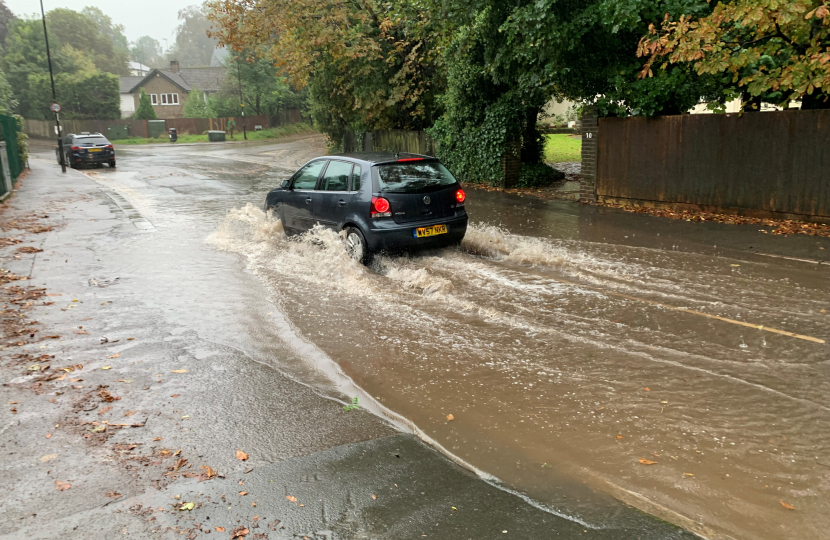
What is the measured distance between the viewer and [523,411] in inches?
189

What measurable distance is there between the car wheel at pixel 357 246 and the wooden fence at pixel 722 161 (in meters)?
7.42

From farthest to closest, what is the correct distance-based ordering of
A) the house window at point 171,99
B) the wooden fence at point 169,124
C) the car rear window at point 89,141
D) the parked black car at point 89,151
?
the house window at point 171,99 < the wooden fence at point 169,124 < the car rear window at point 89,141 < the parked black car at point 89,151

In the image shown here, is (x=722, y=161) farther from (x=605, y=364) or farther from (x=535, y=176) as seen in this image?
(x=605, y=364)

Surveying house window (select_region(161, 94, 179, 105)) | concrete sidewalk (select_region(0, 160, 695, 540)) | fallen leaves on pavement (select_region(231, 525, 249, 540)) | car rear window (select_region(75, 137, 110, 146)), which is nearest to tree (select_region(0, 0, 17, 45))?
house window (select_region(161, 94, 179, 105))

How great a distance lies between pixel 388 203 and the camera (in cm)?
884

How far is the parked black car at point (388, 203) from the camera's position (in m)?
8.87

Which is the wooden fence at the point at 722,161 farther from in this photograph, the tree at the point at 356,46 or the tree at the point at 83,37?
the tree at the point at 83,37

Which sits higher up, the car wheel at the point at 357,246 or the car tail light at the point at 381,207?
the car tail light at the point at 381,207

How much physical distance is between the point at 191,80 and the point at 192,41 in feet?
252

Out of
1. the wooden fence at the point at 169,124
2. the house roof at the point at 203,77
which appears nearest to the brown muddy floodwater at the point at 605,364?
the wooden fence at the point at 169,124

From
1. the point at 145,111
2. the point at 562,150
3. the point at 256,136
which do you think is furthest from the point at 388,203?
the point at 145,111

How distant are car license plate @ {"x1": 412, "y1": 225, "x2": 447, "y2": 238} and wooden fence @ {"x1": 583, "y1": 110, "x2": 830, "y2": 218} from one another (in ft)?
21.1

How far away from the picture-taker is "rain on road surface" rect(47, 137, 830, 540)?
387 centimetres

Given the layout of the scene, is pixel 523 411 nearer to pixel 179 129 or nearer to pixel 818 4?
pixel 818 4
